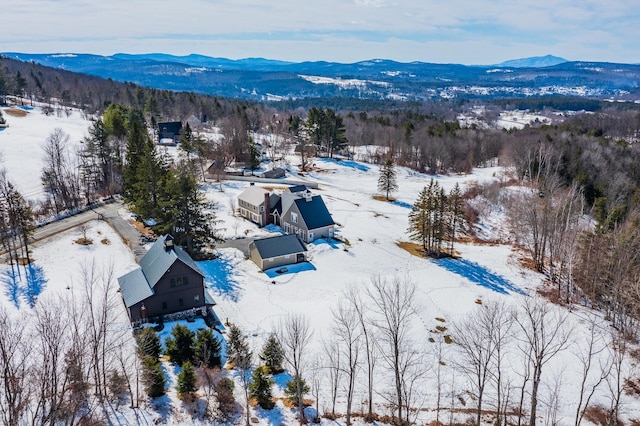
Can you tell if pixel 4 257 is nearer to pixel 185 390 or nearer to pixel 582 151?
pixel 185 390

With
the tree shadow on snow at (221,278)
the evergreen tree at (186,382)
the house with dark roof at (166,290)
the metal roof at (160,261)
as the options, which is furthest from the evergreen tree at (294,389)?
the tree shadow on snow at (221,278)

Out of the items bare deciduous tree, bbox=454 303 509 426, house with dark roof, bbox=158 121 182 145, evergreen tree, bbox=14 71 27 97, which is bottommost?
bare deciduous tree, bbox=454 303 509 426

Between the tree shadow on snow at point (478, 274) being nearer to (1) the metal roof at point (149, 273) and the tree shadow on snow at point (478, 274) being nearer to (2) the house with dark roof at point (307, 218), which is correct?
(2) the house with dark roof at point (307, 218)

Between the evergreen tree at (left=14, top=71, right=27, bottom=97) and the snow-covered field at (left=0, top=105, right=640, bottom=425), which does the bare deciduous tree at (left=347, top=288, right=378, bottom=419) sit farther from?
the evergreen tree at (left=14, top=71, right=27, bottom=97)

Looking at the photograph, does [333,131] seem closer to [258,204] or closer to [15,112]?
[258,204]

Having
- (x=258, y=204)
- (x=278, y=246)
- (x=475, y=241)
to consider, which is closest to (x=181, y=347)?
(x=278, y=246)

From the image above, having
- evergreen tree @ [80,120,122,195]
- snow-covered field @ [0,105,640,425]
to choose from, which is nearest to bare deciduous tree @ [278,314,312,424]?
snow-covered field @ [0,105,640,425]
